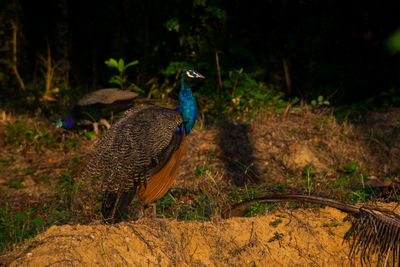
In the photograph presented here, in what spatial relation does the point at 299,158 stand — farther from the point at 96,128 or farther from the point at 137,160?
the point at 96,128

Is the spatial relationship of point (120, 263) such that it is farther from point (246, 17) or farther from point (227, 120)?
point (246, 17)

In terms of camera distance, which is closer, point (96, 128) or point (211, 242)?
point (211, 242)

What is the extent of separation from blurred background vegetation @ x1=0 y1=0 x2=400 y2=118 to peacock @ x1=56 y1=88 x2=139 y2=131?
1.08m

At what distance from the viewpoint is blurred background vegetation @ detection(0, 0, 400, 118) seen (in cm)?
718

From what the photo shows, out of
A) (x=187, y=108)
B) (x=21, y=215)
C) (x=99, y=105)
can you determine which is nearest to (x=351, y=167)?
(x=187, y=108)

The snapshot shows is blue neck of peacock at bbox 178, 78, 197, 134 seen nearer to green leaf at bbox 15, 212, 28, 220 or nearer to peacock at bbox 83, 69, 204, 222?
peacock at bbox 83, 69, 204, 222

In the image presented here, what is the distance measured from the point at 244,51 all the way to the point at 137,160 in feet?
12.9

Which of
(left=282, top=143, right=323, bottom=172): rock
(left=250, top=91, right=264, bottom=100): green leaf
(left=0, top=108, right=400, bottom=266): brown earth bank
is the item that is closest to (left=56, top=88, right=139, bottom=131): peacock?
(left=0, top=108, right=400, bottom=266): brown earth bank

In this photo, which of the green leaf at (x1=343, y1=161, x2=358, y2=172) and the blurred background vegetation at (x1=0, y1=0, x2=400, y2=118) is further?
the blurred background vegetation at (x1=0, y1=0, x2=400, y2=118)

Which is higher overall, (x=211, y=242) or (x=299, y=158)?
(x=211, y=242)

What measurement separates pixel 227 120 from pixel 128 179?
319cm

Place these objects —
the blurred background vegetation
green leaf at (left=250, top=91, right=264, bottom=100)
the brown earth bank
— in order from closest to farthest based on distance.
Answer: the brown earth bank
green leaf at (left=250, top=91, right=264, bottom=100)
the blurred background vegetation

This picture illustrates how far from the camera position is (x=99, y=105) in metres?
5.82

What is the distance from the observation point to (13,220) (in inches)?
173
